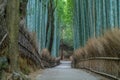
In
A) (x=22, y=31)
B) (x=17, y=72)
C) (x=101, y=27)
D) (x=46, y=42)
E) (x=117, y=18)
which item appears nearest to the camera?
(x=17, y=72)

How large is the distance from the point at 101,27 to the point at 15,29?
9548 mm

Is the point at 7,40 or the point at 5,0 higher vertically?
the point at 5,0

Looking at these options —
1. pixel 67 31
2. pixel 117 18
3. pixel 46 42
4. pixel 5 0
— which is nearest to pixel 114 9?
pixel 117 18

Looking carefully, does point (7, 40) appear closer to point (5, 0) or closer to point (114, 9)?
point (5, 0)

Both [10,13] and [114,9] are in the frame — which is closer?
[10,13]

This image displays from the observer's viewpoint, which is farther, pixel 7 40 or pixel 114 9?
pixel 114 9

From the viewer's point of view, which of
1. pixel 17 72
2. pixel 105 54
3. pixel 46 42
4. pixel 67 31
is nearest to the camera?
pixel 17 72

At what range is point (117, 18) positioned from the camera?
14016 mm

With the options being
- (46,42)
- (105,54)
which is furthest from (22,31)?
(46,42)

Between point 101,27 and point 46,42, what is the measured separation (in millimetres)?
13269

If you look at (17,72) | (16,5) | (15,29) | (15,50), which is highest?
(16,5)

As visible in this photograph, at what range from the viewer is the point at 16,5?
6398mm

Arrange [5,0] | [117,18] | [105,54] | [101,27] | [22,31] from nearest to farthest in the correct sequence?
[5,0], [105,54], [22,31], [117,18], [101,27]

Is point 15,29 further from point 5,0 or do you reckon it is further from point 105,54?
point 105,54
